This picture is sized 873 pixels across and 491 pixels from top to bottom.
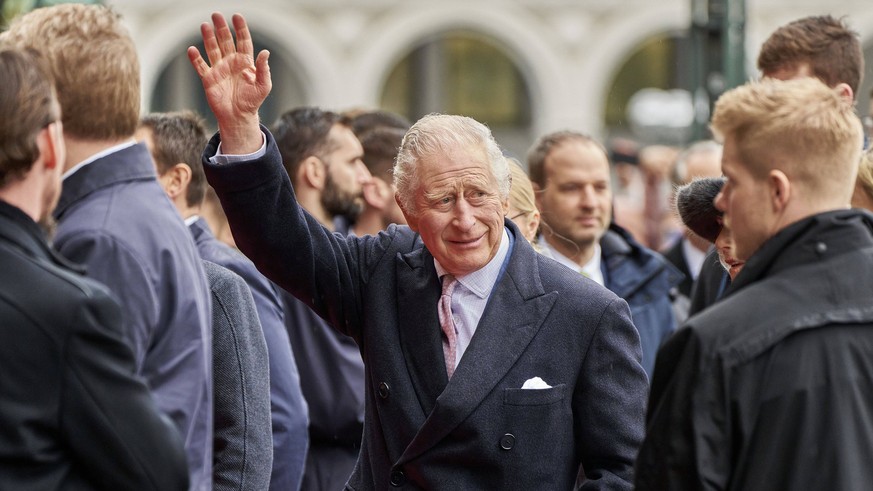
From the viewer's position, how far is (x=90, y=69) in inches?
131

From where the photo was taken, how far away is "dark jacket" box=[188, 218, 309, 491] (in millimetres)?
5059

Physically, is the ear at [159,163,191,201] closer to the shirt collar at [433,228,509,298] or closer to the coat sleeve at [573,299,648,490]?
the shirt collar at [433,228,509,298]

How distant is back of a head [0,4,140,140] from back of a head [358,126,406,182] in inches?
130

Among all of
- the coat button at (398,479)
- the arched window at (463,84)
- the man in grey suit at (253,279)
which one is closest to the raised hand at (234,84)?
the coat button at (398,479)

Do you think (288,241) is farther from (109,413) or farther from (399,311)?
(109,413)

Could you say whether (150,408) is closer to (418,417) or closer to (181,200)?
(418,417)

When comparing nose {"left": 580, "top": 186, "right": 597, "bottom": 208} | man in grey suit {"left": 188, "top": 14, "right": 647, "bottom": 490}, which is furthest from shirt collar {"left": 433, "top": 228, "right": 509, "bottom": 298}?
nose {"left": 580, "top": 186, "right": 597, "bottom": 208}

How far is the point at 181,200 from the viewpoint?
5.16 meters

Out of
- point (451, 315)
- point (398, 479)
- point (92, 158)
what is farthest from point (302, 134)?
point (92, 158)

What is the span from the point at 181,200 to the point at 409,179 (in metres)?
1.29

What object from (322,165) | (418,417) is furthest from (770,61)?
(418,417)

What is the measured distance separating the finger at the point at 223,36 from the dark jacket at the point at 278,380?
4.11ft

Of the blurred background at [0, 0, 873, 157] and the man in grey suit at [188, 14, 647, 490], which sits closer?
the man in grey suit at [188, 14, 647, 490]

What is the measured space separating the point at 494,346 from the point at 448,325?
0.18 m
